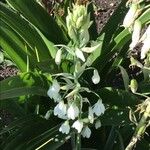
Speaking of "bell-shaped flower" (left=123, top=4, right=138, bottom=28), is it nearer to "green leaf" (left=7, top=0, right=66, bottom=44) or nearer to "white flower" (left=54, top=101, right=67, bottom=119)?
"white flower" (left=54, top=101, right=67, bottom=119)

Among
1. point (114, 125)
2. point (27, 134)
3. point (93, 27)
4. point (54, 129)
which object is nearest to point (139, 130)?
point (114, 125)

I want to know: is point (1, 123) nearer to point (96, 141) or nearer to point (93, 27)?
point (96, 141)

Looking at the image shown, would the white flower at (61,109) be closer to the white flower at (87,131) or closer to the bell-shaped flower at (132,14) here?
the white flower at (87,131)

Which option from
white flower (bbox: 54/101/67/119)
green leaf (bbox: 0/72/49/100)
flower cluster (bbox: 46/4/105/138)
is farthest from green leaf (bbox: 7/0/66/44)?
white flower (bbox: 54/101/67/119)

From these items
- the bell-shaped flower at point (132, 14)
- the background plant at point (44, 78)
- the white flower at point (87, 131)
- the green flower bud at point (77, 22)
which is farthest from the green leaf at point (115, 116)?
the bell-shaped flower at point (132, 14)

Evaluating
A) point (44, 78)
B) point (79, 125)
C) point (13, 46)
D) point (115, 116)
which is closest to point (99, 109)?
point (79, 125)

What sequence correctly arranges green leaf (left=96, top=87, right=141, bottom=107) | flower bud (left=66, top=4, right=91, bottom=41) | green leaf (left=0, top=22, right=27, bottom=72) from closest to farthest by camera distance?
flower bud (left=66, top=4, right=91, bottom=41) < green leaf (left=96, top=87, right=141, bottom=107) < green leaf (left=0, top=22, right=27, bottom=72)

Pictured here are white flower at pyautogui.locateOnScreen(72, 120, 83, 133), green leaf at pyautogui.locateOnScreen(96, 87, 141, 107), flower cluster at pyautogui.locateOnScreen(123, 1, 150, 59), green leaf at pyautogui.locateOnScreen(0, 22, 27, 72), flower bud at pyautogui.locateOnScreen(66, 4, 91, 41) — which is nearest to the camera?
flower cluster at pyautogui.locateOnScreen(123, 1, 150, 59)
